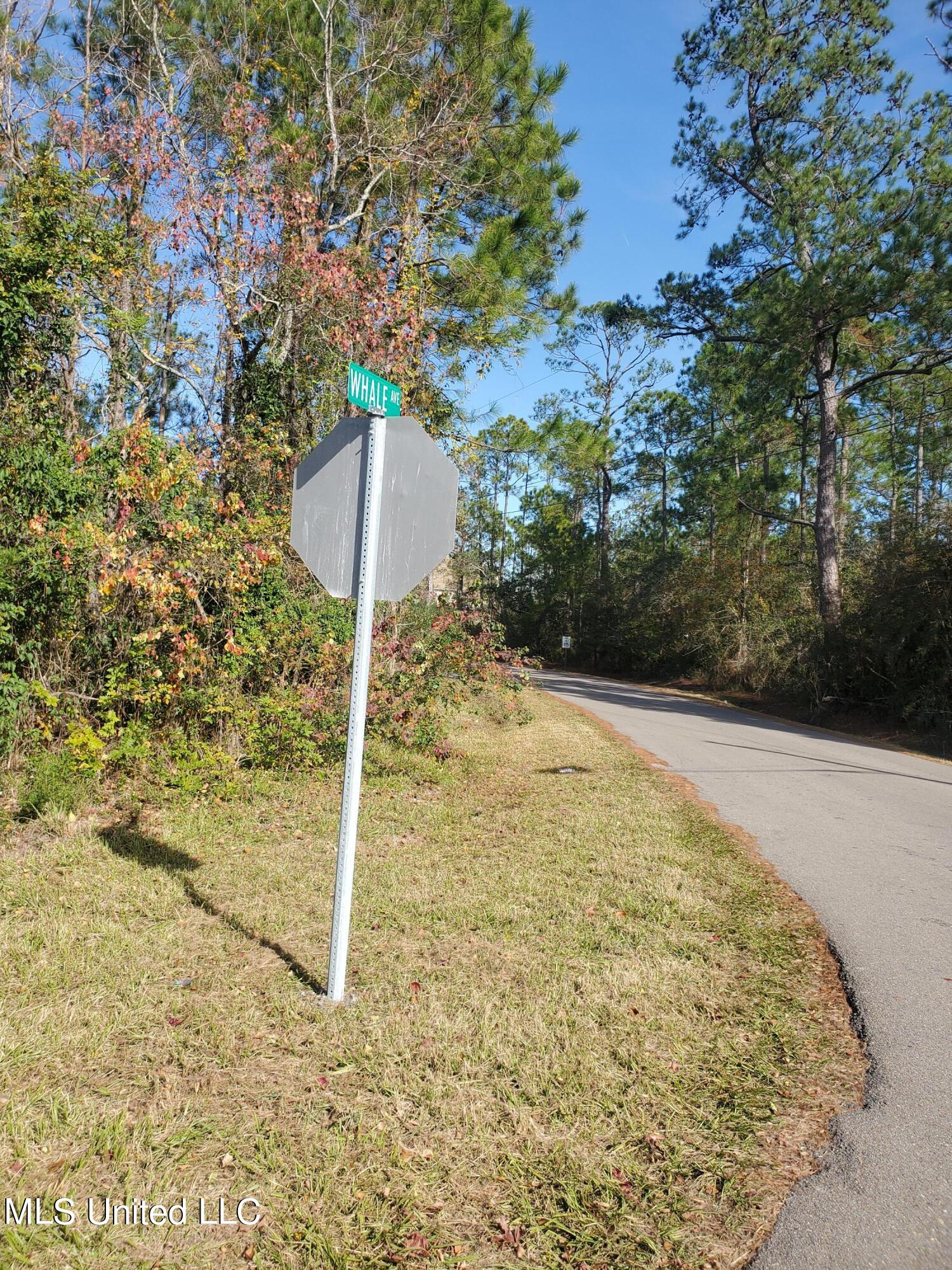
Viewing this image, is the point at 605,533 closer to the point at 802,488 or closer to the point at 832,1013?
the point at 802,488

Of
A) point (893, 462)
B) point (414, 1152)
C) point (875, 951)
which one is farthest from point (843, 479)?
point (414, 1152)

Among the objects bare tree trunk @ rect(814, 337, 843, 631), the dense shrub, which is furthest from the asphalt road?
bare tree trunk @ rect(814, 337, 843, 631)

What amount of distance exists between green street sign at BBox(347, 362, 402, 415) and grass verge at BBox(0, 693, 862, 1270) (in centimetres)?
285

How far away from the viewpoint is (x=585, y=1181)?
255 cm

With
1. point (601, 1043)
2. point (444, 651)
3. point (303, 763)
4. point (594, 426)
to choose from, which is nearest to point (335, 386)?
point (444, 651)

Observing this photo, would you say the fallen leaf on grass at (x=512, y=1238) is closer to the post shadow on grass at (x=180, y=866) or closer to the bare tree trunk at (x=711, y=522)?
the post shadow on grass at (x=180, y=866)

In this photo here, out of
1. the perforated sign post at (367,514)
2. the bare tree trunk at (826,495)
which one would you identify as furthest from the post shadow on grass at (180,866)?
the bare tree trunk at (826,495)

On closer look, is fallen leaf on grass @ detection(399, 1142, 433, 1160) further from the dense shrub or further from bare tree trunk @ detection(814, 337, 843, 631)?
bare tree trunk @ detection(814, 337, 843, 631)

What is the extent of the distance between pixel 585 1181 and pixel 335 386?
10807mm

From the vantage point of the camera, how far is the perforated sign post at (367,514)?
138 inches

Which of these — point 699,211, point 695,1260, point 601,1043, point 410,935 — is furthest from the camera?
point 699,211

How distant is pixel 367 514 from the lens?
3.51m

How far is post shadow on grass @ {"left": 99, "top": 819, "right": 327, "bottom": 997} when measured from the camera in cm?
399

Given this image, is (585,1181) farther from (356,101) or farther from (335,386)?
(356,101)
